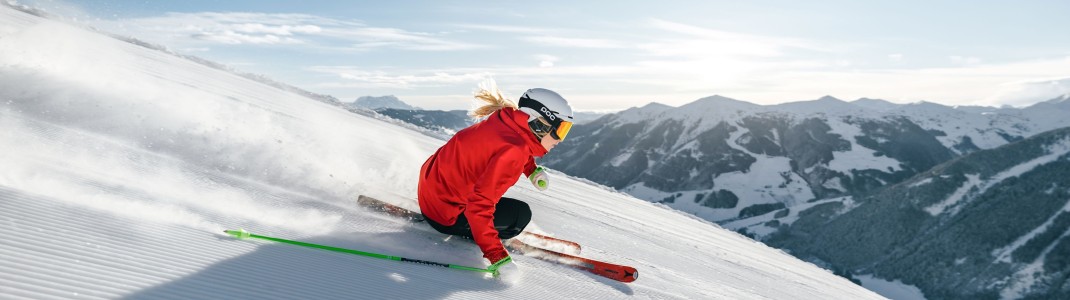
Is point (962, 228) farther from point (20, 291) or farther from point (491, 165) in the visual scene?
point (20, 291)

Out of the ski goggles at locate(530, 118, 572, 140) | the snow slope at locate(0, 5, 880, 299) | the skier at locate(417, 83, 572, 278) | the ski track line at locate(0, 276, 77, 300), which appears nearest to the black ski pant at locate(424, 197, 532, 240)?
the skier at locate(417, 83, 572, 278)

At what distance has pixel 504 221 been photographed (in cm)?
612

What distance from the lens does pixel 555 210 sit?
11.4m

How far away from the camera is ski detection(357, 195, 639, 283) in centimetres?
650

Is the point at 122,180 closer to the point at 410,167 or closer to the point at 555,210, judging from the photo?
the point at 410,167

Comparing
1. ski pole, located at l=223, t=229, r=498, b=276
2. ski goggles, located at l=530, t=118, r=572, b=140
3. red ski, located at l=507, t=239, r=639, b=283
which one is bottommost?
red ski, located at l=507, t=239, r=639, b=283

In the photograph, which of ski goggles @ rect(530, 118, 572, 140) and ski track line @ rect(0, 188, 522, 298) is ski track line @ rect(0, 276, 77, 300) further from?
ski goggles @ rect(530, 118, 572, 140)

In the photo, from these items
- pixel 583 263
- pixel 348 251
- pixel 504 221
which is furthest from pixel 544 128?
pixel 348 251

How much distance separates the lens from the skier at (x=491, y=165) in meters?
5.11

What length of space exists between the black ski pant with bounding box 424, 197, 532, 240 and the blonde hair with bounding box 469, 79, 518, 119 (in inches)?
38.0

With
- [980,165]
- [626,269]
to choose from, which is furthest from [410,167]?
[980,165]

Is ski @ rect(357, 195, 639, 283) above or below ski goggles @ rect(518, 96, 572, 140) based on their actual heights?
below

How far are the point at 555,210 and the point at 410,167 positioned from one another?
278 cm

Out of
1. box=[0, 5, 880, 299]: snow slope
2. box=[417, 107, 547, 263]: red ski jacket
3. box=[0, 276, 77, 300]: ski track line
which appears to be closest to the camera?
box=[0, 276, 77, 300]: ski track line
